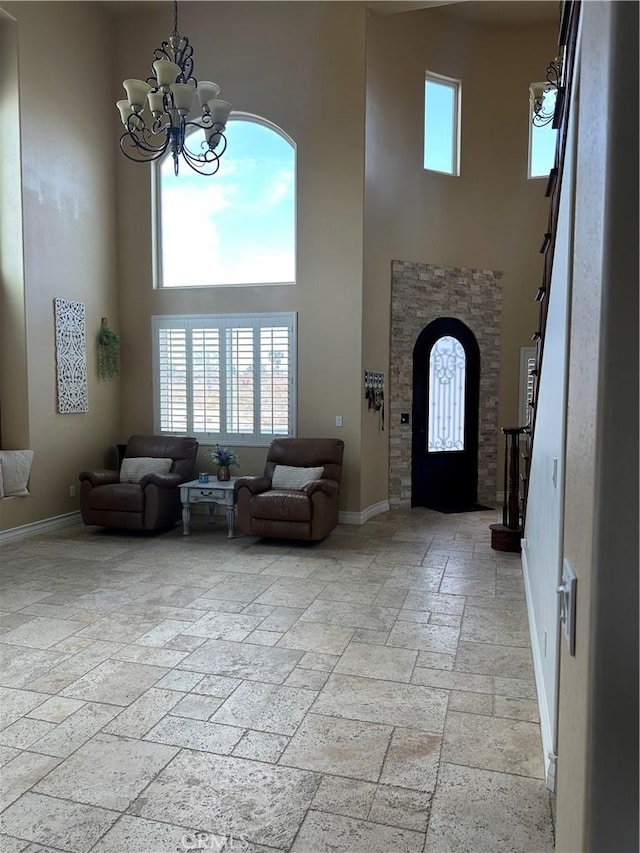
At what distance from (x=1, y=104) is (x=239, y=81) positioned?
98.9 inches

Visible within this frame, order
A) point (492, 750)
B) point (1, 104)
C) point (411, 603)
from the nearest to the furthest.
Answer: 1. point (492, 750)
2. point (411, 603)
3. point (1, 104)

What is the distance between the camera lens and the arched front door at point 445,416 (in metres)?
7.74

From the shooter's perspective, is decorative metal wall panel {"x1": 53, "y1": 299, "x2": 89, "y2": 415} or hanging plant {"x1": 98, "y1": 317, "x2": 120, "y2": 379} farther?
hanging plant {"x1": 98, "y1": 317, "x2": 120, "y2": 379}

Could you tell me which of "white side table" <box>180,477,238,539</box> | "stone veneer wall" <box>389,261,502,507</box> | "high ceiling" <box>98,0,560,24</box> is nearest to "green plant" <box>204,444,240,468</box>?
"white side table" <box>180,477,238,539</box>

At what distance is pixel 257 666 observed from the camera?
3.39 metres

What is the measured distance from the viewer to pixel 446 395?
7918 millimetres

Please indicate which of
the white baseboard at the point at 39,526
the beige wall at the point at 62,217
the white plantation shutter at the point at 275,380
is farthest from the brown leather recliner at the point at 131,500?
the white plantation shutter at the point at 275,380

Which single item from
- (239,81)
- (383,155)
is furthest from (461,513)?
(239,81)

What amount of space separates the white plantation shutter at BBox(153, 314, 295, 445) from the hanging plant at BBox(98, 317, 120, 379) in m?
0.48

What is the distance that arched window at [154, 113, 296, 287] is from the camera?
703cm

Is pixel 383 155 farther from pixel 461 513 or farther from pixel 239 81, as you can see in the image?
pixel 461 513

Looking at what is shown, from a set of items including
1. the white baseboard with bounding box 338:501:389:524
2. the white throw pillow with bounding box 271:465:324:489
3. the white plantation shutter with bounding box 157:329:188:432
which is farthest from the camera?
the white plantation shutter with bounding box 157:329:188:432

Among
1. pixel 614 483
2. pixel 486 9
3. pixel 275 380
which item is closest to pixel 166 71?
pixel 275 380

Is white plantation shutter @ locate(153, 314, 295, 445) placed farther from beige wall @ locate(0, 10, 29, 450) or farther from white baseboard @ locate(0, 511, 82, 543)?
beige wall @ locate(0, 10, 29, 450)
